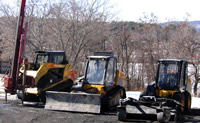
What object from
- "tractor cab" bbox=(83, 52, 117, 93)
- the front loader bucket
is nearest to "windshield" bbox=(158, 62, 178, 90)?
"tractor cab" bbox=(83, 52, 117, 93)

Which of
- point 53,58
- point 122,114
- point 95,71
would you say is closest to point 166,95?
point 122,114

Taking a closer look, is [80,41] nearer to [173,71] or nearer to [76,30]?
[76,30]

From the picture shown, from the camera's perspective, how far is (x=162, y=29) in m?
35.5

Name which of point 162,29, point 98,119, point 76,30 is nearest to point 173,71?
point 98,119

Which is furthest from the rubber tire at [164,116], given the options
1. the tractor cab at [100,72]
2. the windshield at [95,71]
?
the windshield at [95,71]

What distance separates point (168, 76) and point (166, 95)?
929 millimetres

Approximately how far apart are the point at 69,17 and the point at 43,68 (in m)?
13.8

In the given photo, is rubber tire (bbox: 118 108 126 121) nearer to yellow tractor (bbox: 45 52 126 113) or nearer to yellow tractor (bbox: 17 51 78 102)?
yellow tractor (bbox: 45 52 126 113)

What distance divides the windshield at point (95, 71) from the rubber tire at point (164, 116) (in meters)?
3.97

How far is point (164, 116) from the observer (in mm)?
9867

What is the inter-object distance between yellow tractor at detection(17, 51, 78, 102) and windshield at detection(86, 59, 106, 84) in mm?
1583

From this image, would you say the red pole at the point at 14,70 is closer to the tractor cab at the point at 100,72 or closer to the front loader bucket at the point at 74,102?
the front loader bucket at the point at 74,102

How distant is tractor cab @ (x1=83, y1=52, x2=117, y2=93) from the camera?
13297 mm

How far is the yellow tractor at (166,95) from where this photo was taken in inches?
414
